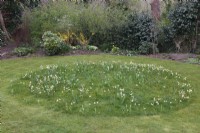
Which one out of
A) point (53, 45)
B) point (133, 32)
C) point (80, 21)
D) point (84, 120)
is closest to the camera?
point (84, 120)

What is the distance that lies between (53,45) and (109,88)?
563cm

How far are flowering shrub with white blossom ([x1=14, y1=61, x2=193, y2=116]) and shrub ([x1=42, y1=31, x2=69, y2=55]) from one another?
3017 mm

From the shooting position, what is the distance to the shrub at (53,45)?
1416 cm

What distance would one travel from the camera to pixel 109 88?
9.08 metres

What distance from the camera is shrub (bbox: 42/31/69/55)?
14.2 metres

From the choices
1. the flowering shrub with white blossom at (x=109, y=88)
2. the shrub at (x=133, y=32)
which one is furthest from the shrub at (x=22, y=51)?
the flowering shrub with white blossom at (x=109, y=88)

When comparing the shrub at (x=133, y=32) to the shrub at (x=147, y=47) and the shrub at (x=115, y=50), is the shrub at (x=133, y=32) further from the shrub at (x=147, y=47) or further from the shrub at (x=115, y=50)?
the shrub at (x=115, y=50)

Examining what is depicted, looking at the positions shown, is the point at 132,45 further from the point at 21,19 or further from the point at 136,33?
the point at 21,19

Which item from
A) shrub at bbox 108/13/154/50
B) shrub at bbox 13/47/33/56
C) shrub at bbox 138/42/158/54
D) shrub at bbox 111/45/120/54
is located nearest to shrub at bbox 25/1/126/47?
shrub at bbox 108/13/154/50

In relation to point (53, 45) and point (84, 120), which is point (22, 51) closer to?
point (53, 45)

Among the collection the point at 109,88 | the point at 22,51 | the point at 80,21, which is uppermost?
the point at 80,21

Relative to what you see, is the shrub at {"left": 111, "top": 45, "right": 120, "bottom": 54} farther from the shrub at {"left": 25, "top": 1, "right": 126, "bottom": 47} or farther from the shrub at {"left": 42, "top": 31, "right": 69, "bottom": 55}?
the shrub at {"left": 42, "top": 31, "right": 69, "bottom": 55}

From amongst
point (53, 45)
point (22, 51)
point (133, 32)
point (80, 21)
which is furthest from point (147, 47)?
point (22, 51)

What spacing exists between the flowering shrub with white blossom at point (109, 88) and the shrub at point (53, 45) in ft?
9.90
